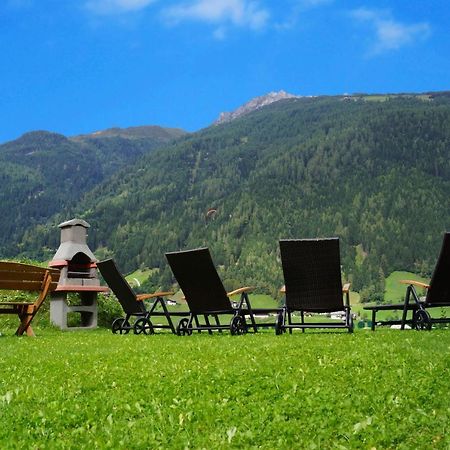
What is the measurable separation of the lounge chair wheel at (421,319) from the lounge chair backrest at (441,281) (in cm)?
23

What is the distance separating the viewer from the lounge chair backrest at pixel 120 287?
11.4 metres

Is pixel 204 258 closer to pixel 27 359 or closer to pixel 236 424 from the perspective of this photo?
pixel 27 359

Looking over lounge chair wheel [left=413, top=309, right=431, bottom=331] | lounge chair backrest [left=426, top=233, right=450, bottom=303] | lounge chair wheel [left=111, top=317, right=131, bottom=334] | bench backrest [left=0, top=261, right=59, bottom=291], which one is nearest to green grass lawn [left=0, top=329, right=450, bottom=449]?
lounge chair backrest [left=426, top=233, right=450, bottom=303]

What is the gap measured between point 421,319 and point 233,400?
6.75 meters

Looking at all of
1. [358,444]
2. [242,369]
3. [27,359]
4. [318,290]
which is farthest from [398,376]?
[318,290]

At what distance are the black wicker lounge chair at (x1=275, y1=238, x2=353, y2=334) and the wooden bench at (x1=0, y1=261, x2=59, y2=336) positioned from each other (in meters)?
4.02

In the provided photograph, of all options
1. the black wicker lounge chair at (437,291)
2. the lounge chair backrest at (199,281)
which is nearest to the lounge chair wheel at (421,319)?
the black wicker lounge chair at (437,291)

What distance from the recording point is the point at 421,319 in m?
10.1

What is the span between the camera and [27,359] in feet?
21.1

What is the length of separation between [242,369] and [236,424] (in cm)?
150

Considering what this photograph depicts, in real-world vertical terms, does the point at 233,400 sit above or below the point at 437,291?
below

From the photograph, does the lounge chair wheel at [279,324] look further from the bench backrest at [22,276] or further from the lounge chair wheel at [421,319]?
the bench backrest at [22,276]

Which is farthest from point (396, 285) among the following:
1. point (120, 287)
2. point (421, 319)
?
point (120, 287)

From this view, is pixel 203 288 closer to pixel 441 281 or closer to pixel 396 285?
pixel 441 281
